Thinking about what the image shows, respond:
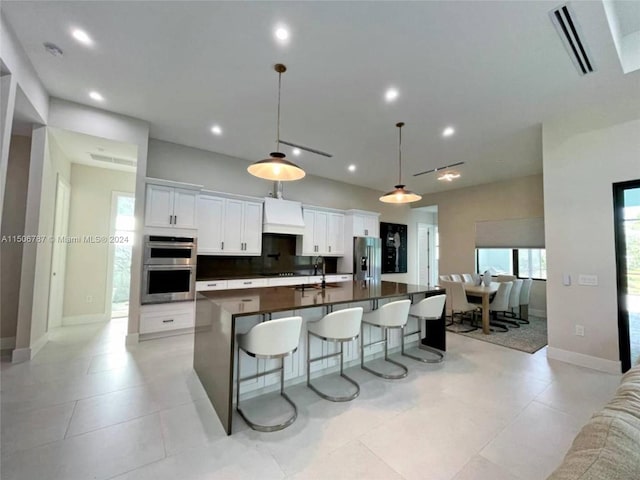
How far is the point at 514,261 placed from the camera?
6344mm

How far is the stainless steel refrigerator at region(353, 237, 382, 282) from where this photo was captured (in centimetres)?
634

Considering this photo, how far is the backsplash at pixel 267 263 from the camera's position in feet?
16.3

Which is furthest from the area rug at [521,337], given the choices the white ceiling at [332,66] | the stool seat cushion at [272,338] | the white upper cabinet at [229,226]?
the white upper cabinet at [229,226]

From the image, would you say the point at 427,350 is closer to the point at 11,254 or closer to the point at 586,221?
the point at 586,221

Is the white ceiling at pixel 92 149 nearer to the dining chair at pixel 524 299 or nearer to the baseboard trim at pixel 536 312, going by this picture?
the dining chair at pixel 524 299

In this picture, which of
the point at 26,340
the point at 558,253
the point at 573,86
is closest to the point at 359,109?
the point at 573,86

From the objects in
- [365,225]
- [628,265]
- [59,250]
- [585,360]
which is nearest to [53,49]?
[59,250]

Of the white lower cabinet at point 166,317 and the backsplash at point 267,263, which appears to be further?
the backsplash at point 267,263

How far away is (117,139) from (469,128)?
498 cm

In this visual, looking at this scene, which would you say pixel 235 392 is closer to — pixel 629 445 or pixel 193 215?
pixel 629 445

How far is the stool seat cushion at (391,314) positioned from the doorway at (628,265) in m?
2.66

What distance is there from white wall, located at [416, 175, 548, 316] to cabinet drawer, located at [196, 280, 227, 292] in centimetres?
567

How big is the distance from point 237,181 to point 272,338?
13.0 feet

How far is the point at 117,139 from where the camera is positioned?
12.2 ft
